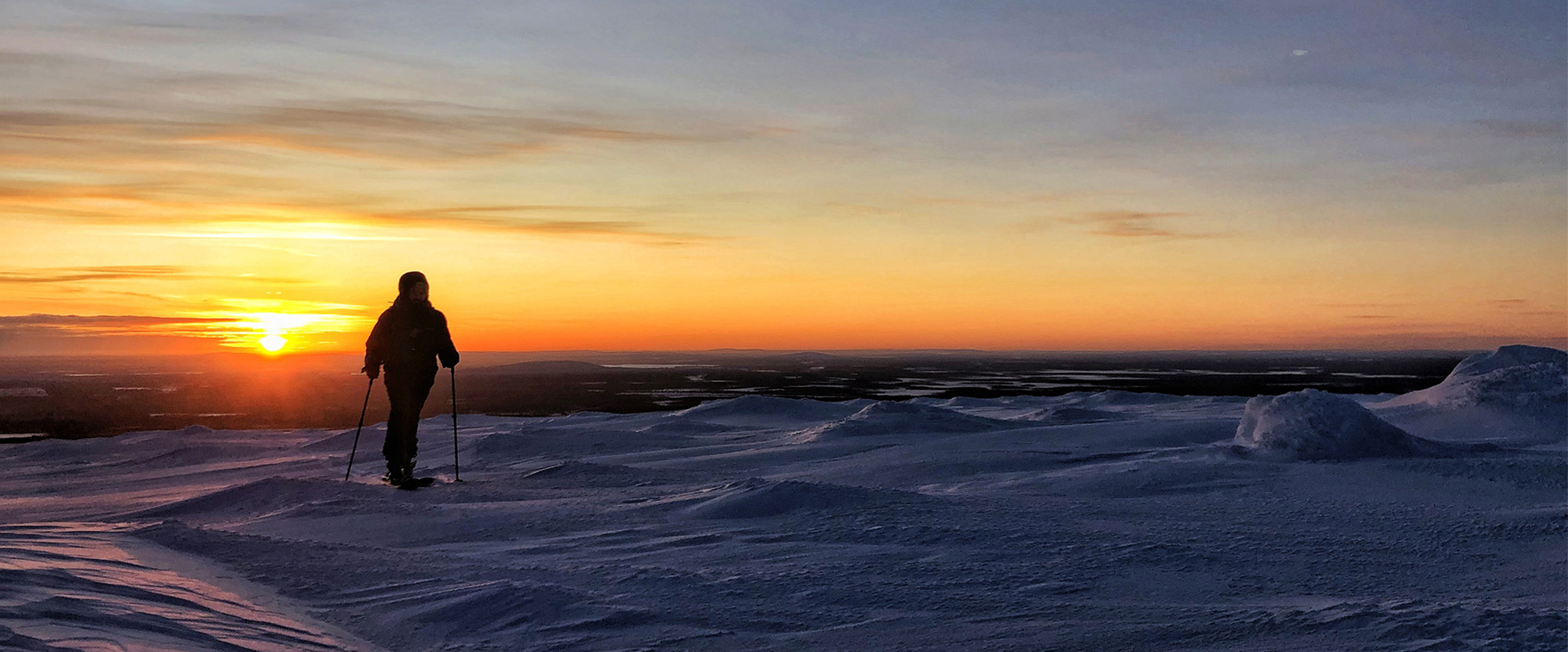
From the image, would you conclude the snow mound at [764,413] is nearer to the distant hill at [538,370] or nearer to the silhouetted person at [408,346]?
the silhouetted person at [408,346]

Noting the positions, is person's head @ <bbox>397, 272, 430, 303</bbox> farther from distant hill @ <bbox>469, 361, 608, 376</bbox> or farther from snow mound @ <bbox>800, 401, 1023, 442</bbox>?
distant hill @ <bbox>469, 361, 608, 376</bbox>

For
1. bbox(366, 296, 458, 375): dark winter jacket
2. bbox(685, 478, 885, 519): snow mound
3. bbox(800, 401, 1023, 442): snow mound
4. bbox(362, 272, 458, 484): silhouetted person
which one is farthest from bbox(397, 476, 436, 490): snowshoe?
bbox(800, 401, 1023, 442): snow mound

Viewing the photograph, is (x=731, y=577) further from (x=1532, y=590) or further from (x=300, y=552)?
(x=1532, y=590)

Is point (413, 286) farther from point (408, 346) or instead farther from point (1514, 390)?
point (1514, 390)

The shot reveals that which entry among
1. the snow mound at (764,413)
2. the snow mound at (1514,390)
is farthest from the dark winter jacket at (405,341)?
the snow mound at (1514,390)

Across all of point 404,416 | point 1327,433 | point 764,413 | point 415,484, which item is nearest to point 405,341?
point 404,416
